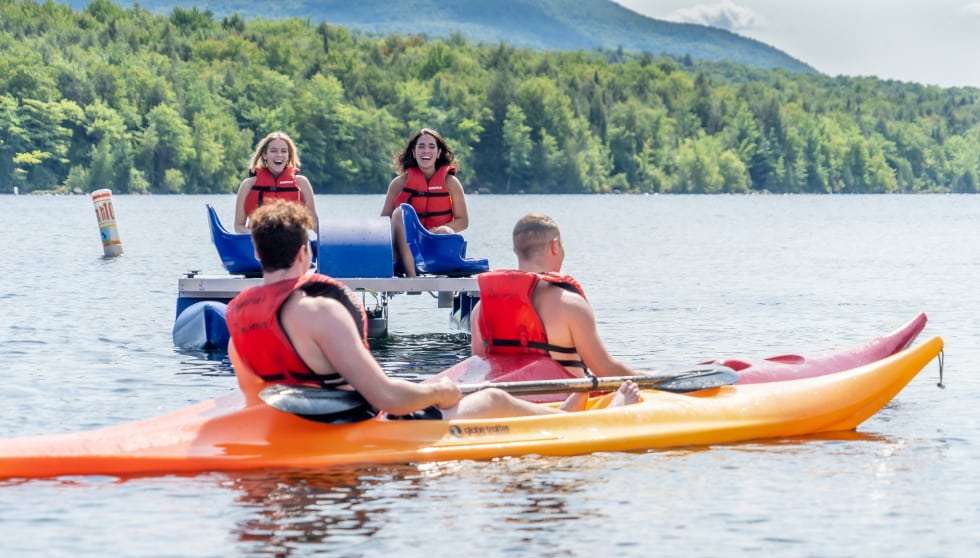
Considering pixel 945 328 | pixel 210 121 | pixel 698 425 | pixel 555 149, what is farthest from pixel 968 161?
pixel 698 425

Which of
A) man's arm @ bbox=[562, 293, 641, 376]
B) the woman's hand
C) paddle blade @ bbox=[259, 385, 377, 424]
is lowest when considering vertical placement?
paddle blade @ bbox=[259, 385, 377, 424]

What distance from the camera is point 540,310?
31.1 feet

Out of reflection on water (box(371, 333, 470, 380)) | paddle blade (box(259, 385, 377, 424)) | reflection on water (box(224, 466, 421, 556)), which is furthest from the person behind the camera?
reflection on water (box(371, 333, 470, 380))

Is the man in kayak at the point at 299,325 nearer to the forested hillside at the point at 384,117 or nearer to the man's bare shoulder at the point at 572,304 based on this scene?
the man's bare shoulder at the point at 572,304

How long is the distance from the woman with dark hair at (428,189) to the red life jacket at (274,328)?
7.27 m

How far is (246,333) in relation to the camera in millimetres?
8258

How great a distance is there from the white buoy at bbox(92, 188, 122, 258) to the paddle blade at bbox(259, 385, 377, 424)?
2359 centimetres

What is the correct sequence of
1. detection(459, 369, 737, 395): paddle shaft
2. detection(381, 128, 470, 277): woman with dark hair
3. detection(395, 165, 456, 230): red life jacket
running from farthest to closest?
detection(395, 165, 456, 230): red life jacket, detection(381, 128, 470, 277): woman with dark hair, detection(459, 369, 737, 395): paddle shaft

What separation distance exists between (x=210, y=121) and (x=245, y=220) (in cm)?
9275

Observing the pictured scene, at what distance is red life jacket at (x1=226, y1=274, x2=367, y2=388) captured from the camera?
811cm

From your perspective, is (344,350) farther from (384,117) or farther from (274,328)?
(384,117)

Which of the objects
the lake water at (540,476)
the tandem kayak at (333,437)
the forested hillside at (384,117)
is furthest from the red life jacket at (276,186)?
the forested hillside at (384,117)

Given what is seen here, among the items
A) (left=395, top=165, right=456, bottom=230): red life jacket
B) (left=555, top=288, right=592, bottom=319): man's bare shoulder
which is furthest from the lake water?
(left=395, top=165, right=456, bottom=230): red life jacket

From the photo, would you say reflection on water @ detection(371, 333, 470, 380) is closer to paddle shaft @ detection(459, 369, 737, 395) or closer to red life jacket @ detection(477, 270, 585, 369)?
red life jacket @ detection(477, 270, 585, 369)
